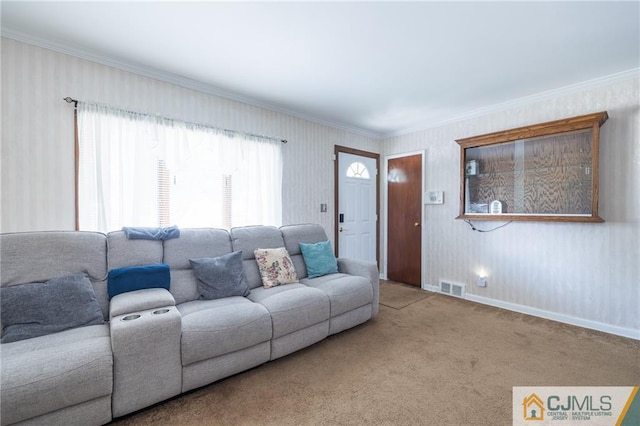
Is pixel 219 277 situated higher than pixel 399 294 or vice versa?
pixel 219 277

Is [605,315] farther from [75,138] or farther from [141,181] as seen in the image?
[75,138]

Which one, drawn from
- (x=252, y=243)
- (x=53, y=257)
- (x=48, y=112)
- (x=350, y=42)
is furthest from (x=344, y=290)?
(x=48, y=112)

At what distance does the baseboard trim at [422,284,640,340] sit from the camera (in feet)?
8.92

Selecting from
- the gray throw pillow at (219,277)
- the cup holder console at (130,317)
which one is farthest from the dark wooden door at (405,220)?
the cup holder console at (130,317)

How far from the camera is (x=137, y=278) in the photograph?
216 cm

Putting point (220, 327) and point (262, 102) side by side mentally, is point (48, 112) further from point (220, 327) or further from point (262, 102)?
point (220, 327)

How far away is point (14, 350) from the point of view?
58.6 inches

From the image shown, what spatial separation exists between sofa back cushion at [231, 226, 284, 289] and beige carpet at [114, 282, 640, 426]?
2.76 ft

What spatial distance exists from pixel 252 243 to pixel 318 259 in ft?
2.52

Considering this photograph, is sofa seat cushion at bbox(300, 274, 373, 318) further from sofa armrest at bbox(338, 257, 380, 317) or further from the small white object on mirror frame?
the small white object on mirror frame

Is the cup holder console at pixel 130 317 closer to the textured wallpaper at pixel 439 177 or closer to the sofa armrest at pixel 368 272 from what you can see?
the textured wallpaper at pixel 439 177

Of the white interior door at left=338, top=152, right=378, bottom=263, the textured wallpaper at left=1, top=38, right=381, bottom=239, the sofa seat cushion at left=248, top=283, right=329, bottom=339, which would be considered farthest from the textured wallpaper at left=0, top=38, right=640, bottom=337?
the sofa seat cushion at left=248, top=283, right=329, bottom=339

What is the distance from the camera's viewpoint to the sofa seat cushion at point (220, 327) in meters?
1.81

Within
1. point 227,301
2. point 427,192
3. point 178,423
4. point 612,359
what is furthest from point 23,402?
point 427,192
